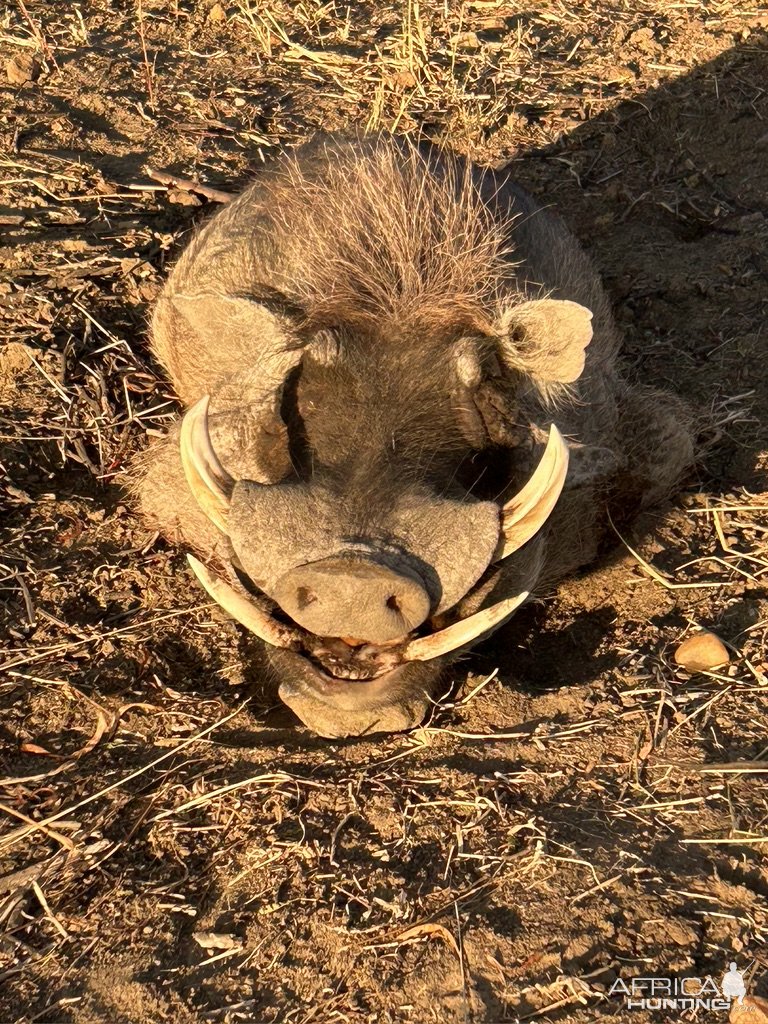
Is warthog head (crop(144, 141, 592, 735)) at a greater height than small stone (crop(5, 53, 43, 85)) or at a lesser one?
greater

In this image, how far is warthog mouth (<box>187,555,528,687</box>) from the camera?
9.33ft

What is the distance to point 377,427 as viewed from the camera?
2.88m

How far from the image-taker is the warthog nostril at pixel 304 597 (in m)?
2.61

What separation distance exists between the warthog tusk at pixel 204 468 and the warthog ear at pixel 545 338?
2.92 ft

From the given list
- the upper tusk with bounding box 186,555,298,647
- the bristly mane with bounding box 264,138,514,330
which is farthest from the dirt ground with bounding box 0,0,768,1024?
the bristly mane with bounding box 264,138,514,330

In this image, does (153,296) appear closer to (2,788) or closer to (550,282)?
(550,282)

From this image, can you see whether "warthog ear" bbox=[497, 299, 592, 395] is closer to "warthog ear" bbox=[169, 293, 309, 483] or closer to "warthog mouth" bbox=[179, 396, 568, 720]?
"warthog mouth" bbox=[179, 396, 568, 720]

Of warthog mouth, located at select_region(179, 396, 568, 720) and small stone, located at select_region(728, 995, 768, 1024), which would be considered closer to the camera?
small stone, located at select_region(728, 995, 768, 1024)

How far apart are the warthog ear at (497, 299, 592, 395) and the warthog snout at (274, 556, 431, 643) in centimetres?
94

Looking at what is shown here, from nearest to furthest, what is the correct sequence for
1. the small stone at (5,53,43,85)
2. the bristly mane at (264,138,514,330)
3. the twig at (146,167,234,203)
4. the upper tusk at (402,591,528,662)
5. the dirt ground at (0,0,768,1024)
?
the dirt ground at (0,0,768,1024) → the upper tusk at (402,591,528,662) → the bristly mane at (264,138,514,330) → the twig at (146,167,234,203) → the small stone at (5,53,43,85)

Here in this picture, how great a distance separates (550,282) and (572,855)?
1.97 m

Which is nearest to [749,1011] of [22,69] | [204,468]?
[204,468]

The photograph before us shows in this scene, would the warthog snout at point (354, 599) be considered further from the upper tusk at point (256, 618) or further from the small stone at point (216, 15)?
the small stone at point (216, 15)

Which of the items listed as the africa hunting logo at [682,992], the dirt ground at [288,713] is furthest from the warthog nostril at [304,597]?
the africa hunting logo at [682,992]
